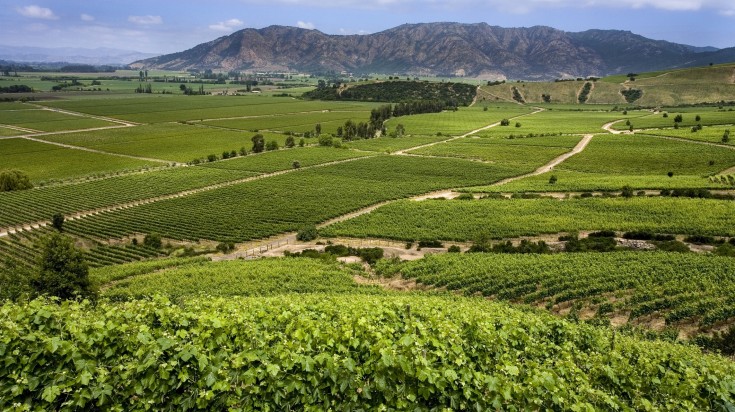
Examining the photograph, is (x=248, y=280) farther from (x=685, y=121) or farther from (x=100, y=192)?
(x=685, y=121)

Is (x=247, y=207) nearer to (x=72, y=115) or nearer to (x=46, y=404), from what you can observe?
(x=46, y=404)

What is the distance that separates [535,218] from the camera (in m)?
57.2

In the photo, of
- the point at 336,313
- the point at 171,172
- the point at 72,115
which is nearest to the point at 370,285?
the point at 336,313

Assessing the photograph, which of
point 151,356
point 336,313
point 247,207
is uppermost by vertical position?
point 151,356

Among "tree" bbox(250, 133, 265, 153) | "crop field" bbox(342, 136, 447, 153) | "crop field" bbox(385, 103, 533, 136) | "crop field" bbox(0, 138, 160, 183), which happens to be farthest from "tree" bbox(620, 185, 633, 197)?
"crop field" bbox(0, 138, 160, 183)

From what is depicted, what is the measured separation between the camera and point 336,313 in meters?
14.4

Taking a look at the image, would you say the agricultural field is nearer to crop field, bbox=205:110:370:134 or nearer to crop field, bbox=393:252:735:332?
crop field, bbox=393:252:735:332

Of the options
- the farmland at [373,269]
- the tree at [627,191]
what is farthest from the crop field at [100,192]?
the tree at [627,191]

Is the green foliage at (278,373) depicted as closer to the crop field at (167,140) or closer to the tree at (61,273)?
the tree at (61,273)

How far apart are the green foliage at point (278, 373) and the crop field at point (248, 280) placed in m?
18.1

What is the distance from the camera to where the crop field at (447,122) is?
15225 cm

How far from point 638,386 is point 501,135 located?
438ft

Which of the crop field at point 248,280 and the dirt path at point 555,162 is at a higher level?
the dirt path at point 555,162

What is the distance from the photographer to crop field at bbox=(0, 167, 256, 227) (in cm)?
6581
